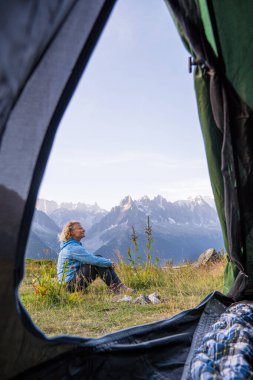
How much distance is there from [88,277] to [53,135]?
2.99 meters

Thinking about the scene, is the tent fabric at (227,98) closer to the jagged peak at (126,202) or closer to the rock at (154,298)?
the rock at (154,298)

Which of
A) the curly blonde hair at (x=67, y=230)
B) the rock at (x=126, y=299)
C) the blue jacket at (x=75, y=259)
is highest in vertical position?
the curly blonde hair at (x=67, y=230)

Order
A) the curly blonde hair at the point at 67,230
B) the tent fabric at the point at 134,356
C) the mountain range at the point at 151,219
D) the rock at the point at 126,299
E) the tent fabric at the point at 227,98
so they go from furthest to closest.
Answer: the mountain range at the point at 151,219
the curly blonde hair at the point at 67,230
the rock at the point at 126,299
the tent fabric at the point at 227,98
the tent fabric at the point at 134,356

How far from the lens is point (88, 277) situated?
13.2 ft

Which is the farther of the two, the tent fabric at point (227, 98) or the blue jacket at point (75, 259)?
the blue jacket at point (75, 259)

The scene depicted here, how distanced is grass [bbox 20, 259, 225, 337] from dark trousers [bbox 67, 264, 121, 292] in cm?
9

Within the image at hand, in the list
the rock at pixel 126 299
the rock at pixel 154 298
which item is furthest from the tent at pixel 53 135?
the rock at pixel 126 299

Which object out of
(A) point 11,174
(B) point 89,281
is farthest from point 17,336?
(B) point 89,281

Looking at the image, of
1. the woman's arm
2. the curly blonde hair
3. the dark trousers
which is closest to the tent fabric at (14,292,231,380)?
the dark trousers

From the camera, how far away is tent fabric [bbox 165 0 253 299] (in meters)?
1.83

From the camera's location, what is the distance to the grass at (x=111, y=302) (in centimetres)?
276

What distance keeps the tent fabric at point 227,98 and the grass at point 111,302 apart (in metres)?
1.18

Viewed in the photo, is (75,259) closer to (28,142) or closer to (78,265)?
(78,265)

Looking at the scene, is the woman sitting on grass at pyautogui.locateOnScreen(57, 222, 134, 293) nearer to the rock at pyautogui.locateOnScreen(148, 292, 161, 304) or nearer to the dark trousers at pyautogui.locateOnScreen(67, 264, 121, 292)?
the dark trousers at pyautogui.locateOnScreen(67, 264, 121, 292)
